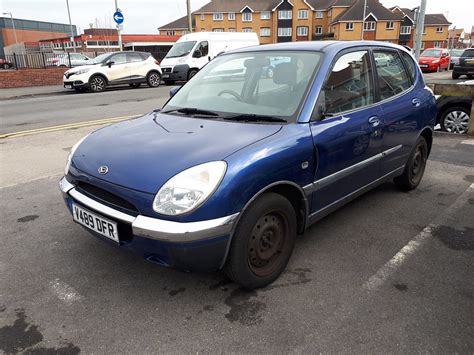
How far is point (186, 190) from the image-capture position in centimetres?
233

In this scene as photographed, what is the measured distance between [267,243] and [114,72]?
15840 millimetres

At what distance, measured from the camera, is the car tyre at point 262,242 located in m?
2.52

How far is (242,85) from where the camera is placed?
11.6 ft

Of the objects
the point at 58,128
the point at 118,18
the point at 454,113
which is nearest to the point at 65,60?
the point at 118,18

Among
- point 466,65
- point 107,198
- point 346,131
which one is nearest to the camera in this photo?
point 107,198

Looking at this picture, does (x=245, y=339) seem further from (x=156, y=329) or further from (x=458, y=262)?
(x=458, y=262)

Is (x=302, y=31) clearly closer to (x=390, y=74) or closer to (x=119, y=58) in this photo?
(x=119, y=58)

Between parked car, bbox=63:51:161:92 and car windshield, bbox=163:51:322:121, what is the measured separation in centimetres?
1360

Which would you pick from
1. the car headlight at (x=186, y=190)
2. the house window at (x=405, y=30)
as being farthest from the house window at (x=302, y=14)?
the car headlight at (x=186, y=190)

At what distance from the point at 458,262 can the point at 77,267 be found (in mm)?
3025

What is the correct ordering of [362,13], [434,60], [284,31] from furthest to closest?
[284,31] < [362,13] < [434,60]

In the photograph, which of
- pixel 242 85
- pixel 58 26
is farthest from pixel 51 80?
pixel 58 26

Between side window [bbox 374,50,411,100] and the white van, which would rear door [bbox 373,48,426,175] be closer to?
side window [bbox 374,50,411,100]

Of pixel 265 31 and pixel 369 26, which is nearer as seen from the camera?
pixel 369 26
